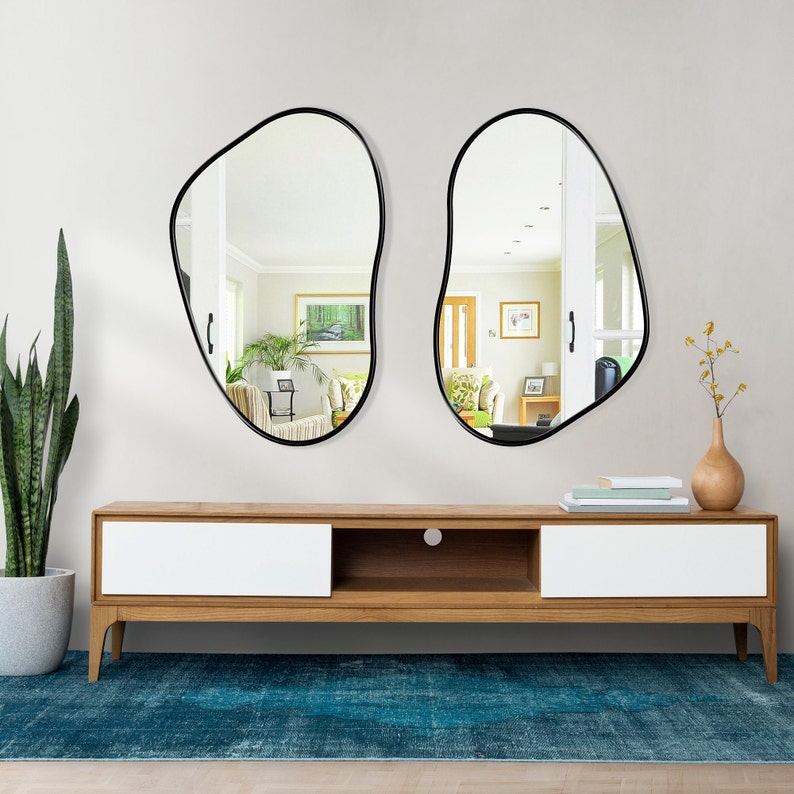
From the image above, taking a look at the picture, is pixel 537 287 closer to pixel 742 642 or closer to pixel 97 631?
pixel 742 642

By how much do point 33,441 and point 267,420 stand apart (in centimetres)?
71

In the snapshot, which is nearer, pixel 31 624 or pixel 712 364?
pixel 31 624

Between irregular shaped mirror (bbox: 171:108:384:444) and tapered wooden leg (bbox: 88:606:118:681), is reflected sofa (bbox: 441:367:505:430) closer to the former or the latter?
irregular shaped mirror (bbox: 171:108:384:444)

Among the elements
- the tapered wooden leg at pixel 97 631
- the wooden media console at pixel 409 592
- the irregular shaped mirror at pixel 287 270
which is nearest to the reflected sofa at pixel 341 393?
the irregular shaped mirror at pixel 287 270

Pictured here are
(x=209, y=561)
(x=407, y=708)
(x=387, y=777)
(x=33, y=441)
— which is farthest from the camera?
(x=33, y=441)

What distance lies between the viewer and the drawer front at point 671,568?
2342 millimetres

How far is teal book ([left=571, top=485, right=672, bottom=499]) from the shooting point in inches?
93.8

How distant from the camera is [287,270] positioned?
264cm

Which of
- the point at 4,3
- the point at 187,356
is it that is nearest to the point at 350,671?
the point at 187,356

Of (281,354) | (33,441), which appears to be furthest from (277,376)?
(33,441)

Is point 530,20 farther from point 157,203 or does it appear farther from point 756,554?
point 756,554

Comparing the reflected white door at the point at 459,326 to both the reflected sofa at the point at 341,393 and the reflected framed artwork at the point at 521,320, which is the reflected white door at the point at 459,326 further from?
the reflected sofa at the point at 341,393

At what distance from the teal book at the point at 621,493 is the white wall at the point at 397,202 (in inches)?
11.3

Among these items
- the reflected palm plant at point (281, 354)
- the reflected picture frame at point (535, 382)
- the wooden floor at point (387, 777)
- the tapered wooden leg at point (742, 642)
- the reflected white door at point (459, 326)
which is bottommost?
the wooden floor at point (387, 777)
